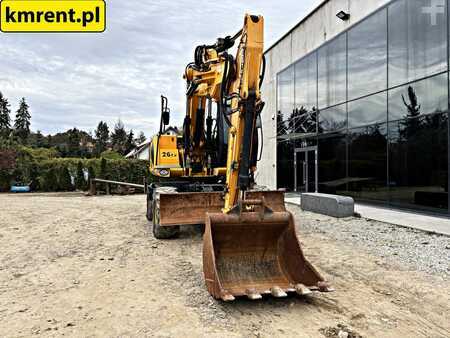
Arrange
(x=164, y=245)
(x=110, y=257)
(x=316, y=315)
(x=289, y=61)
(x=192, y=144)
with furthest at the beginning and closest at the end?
(x=289, y=61) → (x=192, y=144) → (x=164, y=245) → (x=110, y=257) → (x=316, y=315)

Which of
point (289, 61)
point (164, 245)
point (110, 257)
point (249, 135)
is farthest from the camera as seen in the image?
point (289, 61)

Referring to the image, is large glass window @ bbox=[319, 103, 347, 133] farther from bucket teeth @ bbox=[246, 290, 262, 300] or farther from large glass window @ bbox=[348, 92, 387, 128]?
bucket teeth @ bbox=[246, 290, 262, 300]

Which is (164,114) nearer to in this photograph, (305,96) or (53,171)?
(305,96)

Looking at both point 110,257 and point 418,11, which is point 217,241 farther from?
point 418,11

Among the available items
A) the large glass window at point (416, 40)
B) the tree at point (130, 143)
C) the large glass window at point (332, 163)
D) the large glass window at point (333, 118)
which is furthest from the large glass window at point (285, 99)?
the tree at point (130, 143)

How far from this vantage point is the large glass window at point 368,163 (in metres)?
11.0

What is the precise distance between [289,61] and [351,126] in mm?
5688

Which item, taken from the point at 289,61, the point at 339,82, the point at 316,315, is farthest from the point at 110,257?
the point at 289,61

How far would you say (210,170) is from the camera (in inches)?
307

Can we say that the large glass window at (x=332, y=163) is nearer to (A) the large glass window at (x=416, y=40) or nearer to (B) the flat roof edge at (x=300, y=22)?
(A) the large glass window at (x=416, y=40)

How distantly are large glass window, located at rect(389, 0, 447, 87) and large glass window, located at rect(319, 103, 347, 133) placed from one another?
234 cm

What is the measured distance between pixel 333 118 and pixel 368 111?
1.91 meters

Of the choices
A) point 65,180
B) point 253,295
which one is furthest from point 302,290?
point 65,180

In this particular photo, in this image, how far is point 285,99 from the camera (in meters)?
17.2
